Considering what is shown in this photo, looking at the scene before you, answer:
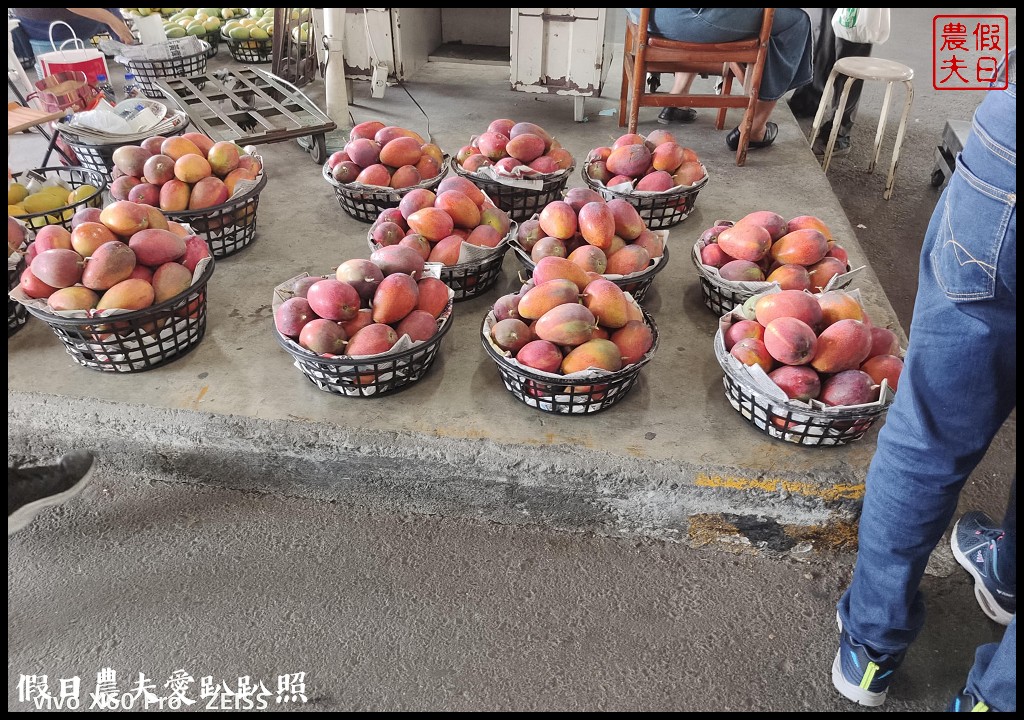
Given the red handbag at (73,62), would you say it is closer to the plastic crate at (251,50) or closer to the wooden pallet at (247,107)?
the wooden pallet at (247,107)

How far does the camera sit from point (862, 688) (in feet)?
4.59

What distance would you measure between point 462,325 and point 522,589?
2.76ft

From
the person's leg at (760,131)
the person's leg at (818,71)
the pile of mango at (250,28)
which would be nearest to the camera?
the person's leg at (760,131)

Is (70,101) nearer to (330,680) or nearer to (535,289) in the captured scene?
(535,289)

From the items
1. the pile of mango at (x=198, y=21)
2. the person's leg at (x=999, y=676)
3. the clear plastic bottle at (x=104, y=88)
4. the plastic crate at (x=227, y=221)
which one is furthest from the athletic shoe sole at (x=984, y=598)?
the pile of mango at (x=198, y=21)

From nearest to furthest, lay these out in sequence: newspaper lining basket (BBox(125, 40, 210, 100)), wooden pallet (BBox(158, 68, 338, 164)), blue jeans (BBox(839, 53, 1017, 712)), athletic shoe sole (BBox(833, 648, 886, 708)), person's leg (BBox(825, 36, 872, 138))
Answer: blue jeans (BBox(839, 53, 1017, 712)) < athletic shoe sole (BBox(833, 648, 886, 708)) < wooden pallet (BBox(158, 68, 338, 164)) < newspaper lining basket (BBox(125, 40, 210, 100)) < person's leg (BBox(825, 36, 872, 138))

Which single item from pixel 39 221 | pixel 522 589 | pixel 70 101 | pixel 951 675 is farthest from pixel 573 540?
pixel 70 101

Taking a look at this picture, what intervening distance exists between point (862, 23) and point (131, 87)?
4041mm

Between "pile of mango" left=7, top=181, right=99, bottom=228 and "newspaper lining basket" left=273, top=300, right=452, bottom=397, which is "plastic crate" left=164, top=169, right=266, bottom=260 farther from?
"newspaper lining basket" left=273, top=300, right=452, bottom=397

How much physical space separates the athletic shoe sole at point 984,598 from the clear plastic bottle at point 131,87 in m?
4.23

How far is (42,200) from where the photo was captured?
2283mm

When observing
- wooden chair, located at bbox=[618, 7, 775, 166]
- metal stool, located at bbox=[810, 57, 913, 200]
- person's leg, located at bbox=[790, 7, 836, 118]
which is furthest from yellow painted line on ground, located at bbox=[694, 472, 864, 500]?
person's leg, located at bbox=[790, 7, 836, 118]

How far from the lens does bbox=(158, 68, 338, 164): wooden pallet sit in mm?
3079

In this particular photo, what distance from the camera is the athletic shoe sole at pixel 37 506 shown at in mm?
1725
